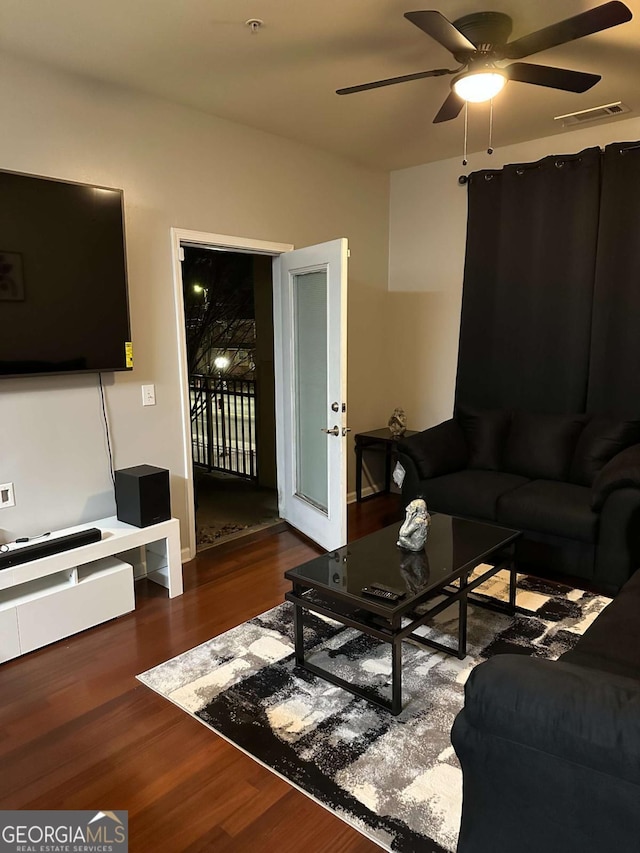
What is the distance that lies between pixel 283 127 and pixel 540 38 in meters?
2.04

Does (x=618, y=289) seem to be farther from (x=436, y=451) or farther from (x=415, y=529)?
(x=415, y=529)

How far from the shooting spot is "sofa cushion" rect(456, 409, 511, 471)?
4297 millimetres

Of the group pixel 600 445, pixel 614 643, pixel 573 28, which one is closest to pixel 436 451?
pixel 600 445

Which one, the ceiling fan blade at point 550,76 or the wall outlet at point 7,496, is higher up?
the ceiling fan blade at point 550,76

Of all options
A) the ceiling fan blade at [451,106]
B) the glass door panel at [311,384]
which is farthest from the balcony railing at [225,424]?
the ceiling fan blade at [451,106]

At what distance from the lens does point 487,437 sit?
4336 mm

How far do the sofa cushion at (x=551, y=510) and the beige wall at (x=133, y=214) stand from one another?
209cm

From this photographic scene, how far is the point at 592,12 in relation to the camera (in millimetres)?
1998

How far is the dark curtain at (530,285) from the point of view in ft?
13.5

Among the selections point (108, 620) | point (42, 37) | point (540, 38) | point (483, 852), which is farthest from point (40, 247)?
point (483, 852)

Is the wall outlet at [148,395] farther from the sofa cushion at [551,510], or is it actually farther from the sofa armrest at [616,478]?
the sofa armrest at [616,478]

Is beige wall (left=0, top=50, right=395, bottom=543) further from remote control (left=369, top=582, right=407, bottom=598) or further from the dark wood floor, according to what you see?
remote control (left=369, top=582, right=407, bottom=598)

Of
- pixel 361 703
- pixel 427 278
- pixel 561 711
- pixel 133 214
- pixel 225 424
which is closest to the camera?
pixel 561 711

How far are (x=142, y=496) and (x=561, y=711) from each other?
98.3 inches
